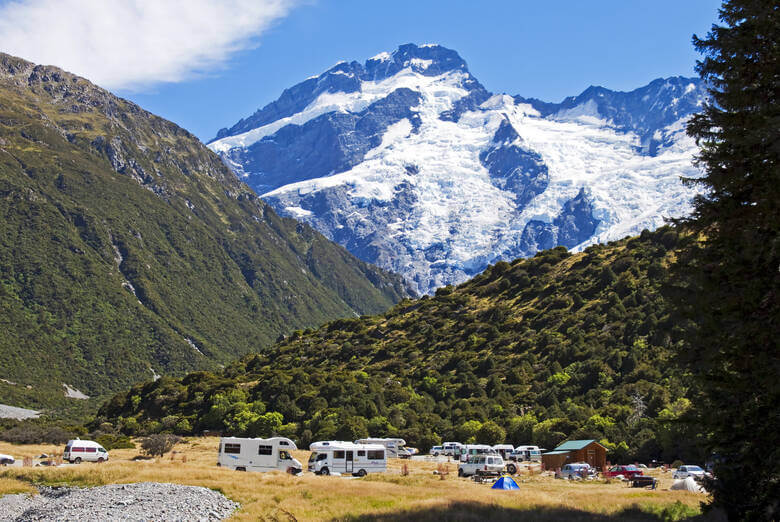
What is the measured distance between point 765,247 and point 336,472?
38.4m

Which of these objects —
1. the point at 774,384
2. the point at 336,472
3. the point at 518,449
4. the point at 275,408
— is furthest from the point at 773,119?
the point at 275,408

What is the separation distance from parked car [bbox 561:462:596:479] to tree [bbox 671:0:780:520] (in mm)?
33241

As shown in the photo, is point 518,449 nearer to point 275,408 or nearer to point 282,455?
point 282,455

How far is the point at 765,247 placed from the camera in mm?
20547

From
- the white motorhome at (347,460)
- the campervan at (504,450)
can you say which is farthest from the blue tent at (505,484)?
the campervan at (504,450)

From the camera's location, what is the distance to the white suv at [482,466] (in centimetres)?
5159

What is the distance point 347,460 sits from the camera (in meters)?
52.4

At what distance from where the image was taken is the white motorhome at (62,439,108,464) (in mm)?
58344

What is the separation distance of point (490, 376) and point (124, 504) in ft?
222

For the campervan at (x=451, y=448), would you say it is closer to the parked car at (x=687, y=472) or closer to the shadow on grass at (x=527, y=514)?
the parked car at (x=687, y=472)

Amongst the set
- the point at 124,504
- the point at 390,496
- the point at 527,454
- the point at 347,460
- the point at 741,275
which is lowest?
the point at 124,504

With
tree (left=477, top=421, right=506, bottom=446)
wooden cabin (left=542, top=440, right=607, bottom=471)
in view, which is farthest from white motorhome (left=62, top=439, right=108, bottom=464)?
tree (left=477, top=421, right=506, bottom=446)

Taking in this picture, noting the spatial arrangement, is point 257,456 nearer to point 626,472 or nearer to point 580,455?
point 580,455

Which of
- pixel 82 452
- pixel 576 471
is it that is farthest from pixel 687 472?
pixel 82 452
